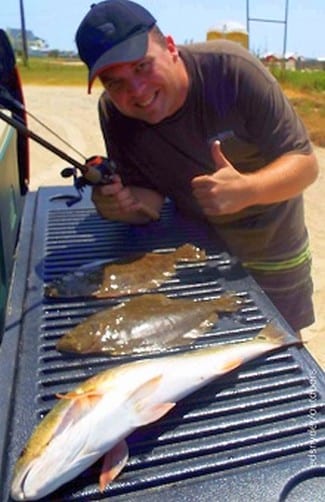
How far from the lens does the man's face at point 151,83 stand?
2238 mm

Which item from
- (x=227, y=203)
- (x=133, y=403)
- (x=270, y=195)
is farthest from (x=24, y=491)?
(x=270, y=195)

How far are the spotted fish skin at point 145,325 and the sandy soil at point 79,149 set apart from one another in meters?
1.99

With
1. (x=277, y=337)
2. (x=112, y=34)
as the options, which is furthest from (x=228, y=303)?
(x=112, y=34)

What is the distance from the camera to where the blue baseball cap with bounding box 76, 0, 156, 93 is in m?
2.17

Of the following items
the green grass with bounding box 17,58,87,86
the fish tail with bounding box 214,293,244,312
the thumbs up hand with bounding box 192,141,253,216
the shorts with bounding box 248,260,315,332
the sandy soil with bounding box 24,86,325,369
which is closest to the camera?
the fish tail with bounding box 214,293,244,312

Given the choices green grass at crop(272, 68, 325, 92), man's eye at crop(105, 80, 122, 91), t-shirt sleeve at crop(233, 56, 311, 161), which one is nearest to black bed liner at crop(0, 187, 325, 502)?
t-shirt sleeve at crop(233, 56, 311, 161)

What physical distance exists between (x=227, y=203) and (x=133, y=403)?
1045 millimetres

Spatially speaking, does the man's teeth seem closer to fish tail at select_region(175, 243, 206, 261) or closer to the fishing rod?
the fishing rod

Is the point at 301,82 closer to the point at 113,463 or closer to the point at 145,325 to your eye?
the point at 145,325

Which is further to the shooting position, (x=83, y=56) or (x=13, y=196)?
(x=13, y=196)

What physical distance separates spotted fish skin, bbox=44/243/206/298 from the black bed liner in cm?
5

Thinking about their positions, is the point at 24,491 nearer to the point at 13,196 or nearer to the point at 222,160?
the point at 222,160

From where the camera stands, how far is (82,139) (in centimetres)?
1195

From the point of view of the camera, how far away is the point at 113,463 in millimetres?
1229
